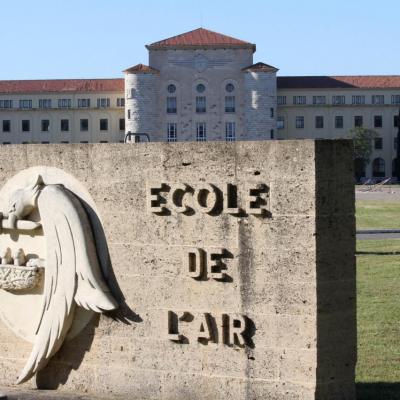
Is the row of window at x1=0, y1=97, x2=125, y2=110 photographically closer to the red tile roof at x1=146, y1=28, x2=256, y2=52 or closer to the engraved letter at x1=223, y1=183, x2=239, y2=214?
the red tile roof at x1=146, y1=28, x2=256, y2=52

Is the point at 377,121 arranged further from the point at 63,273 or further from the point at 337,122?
the point at 63,273

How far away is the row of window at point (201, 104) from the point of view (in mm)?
98875

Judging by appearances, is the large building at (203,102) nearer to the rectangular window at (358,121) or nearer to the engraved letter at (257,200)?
the rectangular window at (358,121)

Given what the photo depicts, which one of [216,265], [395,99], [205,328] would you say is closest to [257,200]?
[216,265]

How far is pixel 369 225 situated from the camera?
87.2 ft

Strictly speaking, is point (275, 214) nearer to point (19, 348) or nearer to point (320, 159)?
point (320, 159)

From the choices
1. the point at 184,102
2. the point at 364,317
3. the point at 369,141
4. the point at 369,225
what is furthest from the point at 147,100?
the point at 364,317

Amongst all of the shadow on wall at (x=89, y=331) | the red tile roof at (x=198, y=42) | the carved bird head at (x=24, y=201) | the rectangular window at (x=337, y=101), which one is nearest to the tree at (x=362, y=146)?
the rectangular window at (x=337, y=101)

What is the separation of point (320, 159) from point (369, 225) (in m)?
20.4

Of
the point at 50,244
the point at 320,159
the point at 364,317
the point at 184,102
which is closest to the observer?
the point at 320,159

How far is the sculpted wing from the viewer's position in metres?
7.20

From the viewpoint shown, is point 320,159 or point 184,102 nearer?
point 320,159

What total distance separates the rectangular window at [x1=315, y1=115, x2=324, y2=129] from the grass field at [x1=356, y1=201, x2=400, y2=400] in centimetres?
8101

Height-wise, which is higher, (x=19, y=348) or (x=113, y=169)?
(x=113, y=169)
